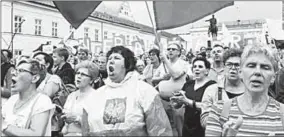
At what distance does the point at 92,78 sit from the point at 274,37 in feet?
10.4

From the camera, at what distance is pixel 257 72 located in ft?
8.70

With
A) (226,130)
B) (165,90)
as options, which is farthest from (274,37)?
(226,130)

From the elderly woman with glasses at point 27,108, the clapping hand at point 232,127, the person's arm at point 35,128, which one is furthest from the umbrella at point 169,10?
the clapping hand at point 232,127

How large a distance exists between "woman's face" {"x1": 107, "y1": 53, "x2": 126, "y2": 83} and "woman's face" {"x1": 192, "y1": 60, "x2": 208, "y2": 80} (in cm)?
95

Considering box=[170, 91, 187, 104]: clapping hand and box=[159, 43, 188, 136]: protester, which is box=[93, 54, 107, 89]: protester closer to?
box=[159, 43, 188, 136]: protester

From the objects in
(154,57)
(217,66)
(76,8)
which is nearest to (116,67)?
(76,8)

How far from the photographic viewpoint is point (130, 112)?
335 centimetres

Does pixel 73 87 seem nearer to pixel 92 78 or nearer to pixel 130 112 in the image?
pixel 92 78

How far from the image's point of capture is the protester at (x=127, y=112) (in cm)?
333

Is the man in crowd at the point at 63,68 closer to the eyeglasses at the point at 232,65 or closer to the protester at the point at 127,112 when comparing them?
the protester at the point at 127,112

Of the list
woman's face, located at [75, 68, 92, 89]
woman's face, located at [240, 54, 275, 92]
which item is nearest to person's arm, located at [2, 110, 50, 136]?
woman's face, located at [75, 68, 92, 89]

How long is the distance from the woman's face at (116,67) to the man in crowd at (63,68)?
1582mm

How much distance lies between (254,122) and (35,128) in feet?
5.54

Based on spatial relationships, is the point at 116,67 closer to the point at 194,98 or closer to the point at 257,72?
the point at 194,98
